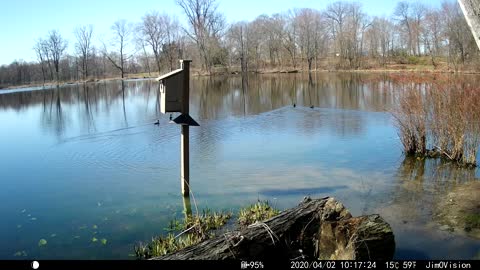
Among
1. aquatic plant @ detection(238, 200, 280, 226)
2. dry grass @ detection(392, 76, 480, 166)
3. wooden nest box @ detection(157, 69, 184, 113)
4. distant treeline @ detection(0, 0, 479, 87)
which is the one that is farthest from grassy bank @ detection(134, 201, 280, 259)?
distant treeline @ detection(0, 0, 479, 87)

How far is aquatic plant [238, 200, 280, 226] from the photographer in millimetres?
6594

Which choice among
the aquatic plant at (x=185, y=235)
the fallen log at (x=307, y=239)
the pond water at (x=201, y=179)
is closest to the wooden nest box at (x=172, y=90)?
the pond water at (x=201, y=179)

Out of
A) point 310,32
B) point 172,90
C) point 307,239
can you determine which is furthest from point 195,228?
point 310,32

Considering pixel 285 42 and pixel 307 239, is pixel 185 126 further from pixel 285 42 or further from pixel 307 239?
pixel 285 42

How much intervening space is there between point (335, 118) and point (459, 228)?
1197 centimetres

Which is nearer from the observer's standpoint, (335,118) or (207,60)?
(335,118)

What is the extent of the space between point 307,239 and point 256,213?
70.5 inches

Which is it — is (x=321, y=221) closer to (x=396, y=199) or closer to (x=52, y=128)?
(x=396, y=199)

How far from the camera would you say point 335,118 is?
59.1 feet

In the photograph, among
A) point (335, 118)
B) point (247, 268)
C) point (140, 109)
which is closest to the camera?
point (247, 268)

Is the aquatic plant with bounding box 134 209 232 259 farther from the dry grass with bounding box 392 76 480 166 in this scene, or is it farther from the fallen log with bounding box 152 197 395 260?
the dry grass with bounding box 392 76 480 166

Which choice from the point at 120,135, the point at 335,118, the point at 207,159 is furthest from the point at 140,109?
the point at 207,159

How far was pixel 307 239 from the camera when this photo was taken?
5125 mm

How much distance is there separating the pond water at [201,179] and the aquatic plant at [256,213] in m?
0.41
